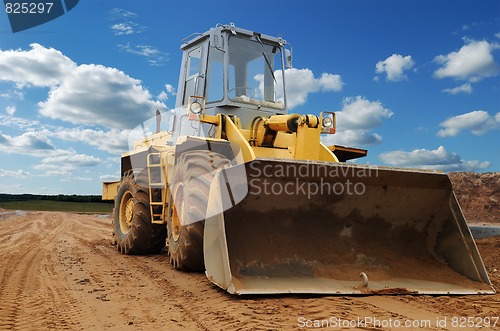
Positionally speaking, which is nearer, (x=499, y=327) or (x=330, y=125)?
(x=499, y=327)

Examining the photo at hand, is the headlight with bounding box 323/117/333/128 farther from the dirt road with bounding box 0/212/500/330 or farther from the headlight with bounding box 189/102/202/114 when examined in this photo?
the dirt road with bounding box 0/212/500/330

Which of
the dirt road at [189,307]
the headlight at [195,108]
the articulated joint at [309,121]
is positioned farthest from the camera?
the headlight at [195,108]

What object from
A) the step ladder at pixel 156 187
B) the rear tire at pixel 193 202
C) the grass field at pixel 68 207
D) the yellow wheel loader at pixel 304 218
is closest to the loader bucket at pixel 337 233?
the yellow wheel loader at pixel 304 218

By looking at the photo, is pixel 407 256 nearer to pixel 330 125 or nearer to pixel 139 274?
pixel 330 125

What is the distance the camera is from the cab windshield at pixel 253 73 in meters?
7.06

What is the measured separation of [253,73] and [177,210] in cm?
273

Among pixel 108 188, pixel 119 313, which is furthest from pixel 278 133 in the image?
pixel 108 188

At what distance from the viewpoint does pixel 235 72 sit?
280 inches

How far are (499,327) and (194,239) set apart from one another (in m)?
3.10

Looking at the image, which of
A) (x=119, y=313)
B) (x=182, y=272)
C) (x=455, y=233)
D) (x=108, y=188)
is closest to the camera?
(x=119, y=313)

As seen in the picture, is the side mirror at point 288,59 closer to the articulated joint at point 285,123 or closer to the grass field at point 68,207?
the articulated joint at point 285,123

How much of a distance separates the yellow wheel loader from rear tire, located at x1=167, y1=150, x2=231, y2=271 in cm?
1

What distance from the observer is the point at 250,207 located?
15.4 ft

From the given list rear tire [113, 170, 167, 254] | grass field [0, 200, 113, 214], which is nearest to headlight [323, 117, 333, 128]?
rear tire [113, 170, 167, 254]
